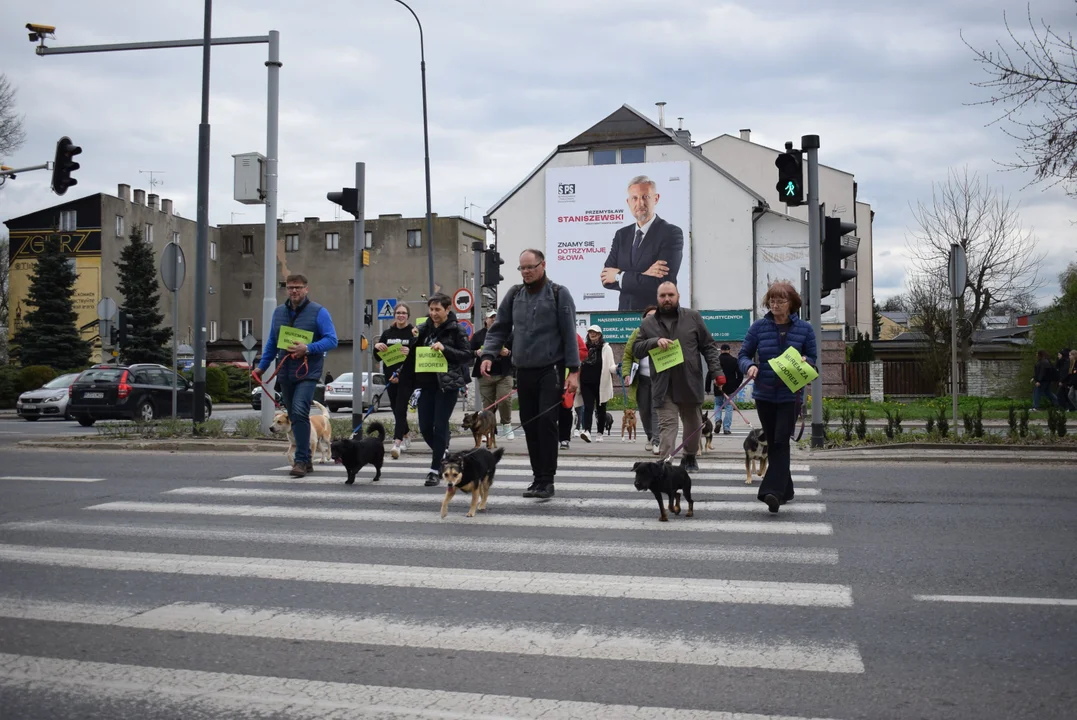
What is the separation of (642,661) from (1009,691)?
144cm

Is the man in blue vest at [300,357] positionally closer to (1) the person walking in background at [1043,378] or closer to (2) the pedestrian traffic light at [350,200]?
(2) the pedestrian traffic light at [350,200]

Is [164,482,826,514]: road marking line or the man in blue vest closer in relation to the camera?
[164,482,826,514]: road marking line

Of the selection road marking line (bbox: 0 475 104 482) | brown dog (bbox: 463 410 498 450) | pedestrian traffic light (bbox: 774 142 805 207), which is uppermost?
pedestrian traffic light (bbox: 774 142 805 207)

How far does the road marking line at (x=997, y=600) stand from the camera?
5508mm

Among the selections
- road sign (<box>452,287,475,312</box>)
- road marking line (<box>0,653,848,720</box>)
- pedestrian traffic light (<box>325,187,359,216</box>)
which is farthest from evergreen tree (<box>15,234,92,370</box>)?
road marking line (<box>0,653,848,720</box>)

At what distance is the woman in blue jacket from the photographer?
8805mm

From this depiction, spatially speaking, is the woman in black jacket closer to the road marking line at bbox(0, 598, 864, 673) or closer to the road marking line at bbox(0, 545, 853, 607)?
the road marking line at bbox(0, 545, 853, 607)

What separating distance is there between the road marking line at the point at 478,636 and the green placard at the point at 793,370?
13.5 ft

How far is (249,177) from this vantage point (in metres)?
16.4

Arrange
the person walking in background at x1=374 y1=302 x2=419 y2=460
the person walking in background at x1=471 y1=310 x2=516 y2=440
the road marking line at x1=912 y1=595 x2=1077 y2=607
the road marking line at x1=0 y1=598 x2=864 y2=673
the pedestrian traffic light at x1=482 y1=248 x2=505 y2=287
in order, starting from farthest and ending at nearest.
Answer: the pedestrian traffic light at x1=482 y1=248 x2=505 y2=287
the person walking in background at x1=471 y1=310 x2=516 y2=440
the person walking in background at x1=374 y1=302 x2=419 y2=460
the road marking line at x1=912 y1=595 x2=1077 y2=607
the road marking line at x1=0 y1=598 x2=864 y2=673

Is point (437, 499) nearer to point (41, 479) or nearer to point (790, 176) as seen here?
point (41, 479)

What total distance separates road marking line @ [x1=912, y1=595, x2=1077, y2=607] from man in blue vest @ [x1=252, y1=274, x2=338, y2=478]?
7161 millimetres

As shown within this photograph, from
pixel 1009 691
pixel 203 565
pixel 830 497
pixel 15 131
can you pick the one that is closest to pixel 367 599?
pixel 203 565

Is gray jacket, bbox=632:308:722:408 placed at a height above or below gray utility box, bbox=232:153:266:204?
below
